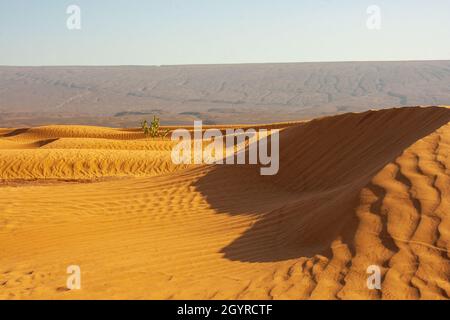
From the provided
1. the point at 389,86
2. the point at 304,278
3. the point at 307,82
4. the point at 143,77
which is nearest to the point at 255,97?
the point at 307,82

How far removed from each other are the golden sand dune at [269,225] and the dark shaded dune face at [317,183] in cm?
3

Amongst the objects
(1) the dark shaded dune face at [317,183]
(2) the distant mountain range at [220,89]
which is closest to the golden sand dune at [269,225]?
(1) the dark shaded dune face at [317,183]

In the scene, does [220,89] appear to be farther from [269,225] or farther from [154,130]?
[269,225]

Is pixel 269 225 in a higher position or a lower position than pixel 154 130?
lower

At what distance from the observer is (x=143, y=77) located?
16288 centimetres

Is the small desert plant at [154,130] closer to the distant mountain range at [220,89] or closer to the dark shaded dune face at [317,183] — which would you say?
the dark shaded dune face at [317,183]

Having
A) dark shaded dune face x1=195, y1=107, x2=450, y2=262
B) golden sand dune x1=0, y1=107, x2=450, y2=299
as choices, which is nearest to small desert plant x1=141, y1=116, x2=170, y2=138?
dark shaded dune face x1=195, y1=107, x2=450, y2=262

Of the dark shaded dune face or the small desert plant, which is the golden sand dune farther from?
the small desert plant

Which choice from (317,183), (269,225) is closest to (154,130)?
(317,183)

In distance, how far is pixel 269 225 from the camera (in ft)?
24.5

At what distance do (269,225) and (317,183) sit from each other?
2855 mm

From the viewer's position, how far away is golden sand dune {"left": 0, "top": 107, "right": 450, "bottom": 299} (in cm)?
499

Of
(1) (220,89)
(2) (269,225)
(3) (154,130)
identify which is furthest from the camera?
(1) (220,89)
